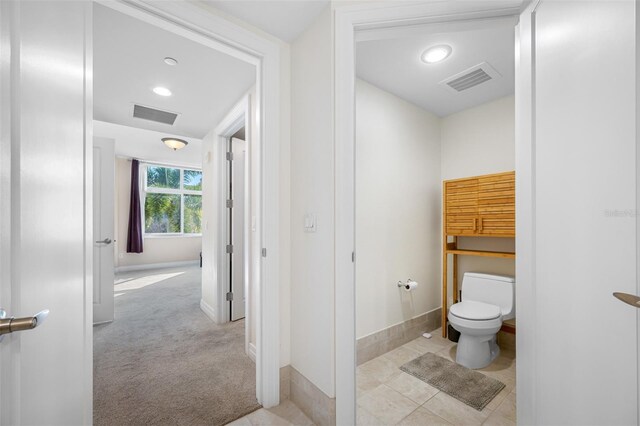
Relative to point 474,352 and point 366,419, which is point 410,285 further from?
point 366,419

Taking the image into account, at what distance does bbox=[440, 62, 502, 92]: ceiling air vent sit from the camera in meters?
2.06

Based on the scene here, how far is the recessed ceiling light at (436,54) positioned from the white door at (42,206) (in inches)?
75.6

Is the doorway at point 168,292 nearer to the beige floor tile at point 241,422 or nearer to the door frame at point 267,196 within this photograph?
the beige floor tile at point 241,422

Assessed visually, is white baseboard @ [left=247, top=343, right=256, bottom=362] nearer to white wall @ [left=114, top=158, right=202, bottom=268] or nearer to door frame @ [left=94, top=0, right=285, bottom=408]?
door frame @ [left=94, top=0, right=285, bottom=408]

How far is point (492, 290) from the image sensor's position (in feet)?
A: 7.67

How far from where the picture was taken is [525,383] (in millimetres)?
1096

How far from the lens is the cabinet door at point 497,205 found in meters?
2.18

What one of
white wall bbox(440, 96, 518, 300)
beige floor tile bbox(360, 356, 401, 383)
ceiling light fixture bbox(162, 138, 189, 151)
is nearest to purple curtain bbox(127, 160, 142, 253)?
ceiling light fixture bbox(162, 138, 189, 151)

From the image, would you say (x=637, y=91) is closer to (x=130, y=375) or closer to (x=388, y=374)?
(x=388, y=374)

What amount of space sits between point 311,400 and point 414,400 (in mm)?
705

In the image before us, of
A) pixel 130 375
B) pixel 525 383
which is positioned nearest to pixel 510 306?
pixel 525 383

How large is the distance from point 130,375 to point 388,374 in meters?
1.91

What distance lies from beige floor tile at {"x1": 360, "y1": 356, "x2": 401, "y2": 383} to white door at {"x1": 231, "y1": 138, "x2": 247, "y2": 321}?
5.34 feet

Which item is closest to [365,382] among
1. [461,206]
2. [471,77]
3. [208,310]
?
[461,206]
